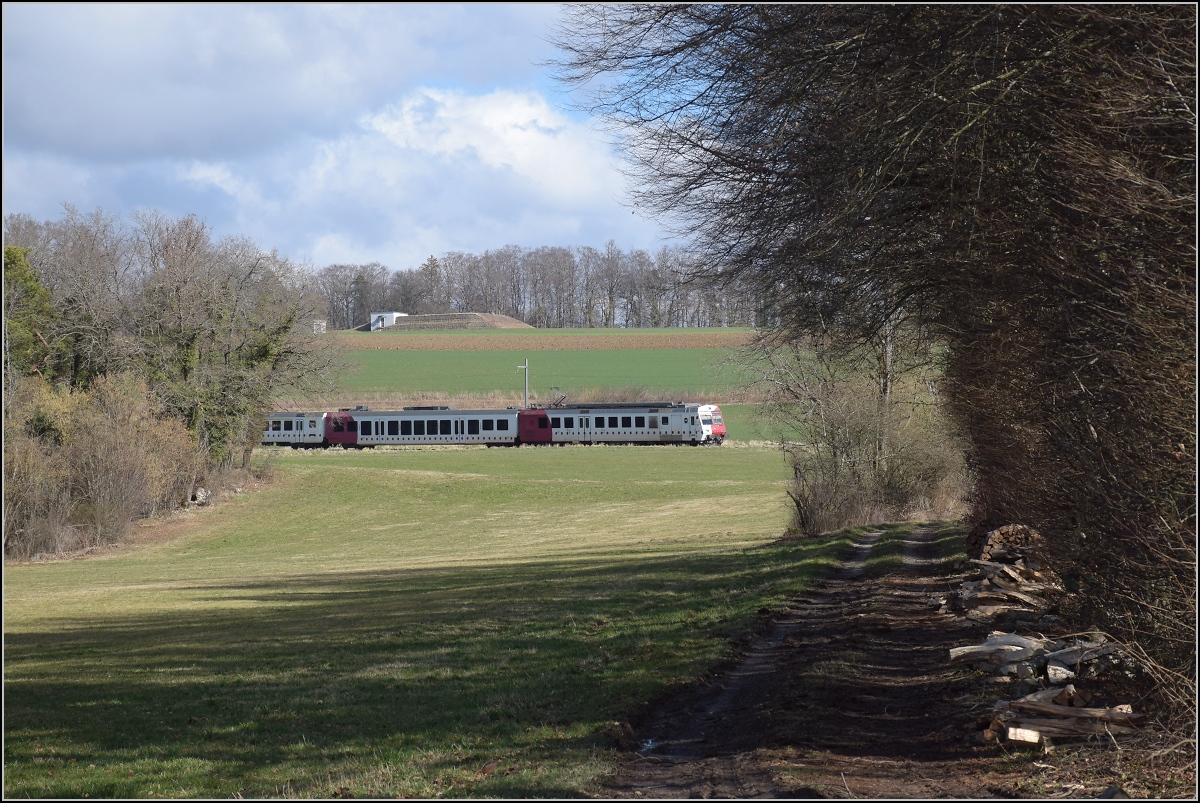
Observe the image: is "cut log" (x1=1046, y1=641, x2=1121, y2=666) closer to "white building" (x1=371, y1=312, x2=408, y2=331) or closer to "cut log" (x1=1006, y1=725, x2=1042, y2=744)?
"cut log" (x1=1006, y1=725, x2=1042, y2=744)

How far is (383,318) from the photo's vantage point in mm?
122625

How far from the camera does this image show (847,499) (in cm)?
2500

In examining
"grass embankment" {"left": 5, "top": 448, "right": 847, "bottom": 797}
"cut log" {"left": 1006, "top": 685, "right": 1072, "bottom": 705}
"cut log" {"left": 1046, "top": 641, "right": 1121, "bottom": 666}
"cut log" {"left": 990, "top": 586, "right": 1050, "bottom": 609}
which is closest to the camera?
"cut log" {"left": 1006, "top": 685, "right": 1072, "bottom": 705}

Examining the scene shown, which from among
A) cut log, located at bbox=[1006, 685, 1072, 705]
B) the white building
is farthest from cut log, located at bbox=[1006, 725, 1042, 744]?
the white building

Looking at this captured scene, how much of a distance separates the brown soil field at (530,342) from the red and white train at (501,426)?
111 ft

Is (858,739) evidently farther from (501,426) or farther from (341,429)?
(341,429)

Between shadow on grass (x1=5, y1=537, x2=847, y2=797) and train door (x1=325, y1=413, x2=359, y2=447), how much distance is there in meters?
44.3

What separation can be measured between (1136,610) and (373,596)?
14946mm

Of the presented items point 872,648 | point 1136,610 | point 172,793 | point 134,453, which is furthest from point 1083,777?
point 134,453

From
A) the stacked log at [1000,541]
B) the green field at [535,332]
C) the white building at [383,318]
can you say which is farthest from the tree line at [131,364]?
the white building at [383,318]

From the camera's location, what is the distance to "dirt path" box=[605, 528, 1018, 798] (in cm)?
611

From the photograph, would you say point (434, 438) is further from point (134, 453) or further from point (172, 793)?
point (172, 793)

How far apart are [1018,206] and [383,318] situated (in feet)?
390

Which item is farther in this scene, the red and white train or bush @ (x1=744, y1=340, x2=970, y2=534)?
the red and white train
